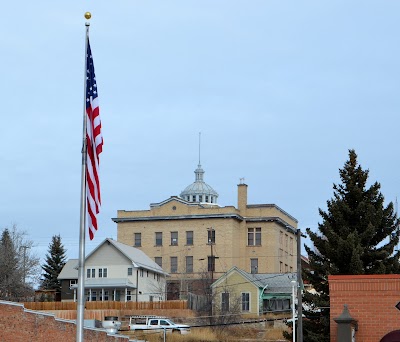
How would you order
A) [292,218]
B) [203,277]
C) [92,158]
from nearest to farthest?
[92,158] < [203,277] < [292,218]

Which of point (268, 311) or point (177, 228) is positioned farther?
point (177, 228)

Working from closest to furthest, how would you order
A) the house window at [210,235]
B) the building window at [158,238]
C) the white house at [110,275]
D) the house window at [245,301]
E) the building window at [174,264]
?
the house window at [245,301]
the white house at [110,275]
the house window at [210,235]
the building window at [174,264]
the building window at [158,238]

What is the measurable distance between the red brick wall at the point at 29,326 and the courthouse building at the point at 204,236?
59.9m

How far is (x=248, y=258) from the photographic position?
355 feet

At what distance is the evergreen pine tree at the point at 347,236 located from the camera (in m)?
46.5

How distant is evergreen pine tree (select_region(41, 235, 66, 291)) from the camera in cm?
10606

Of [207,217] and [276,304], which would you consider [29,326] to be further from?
[207,217]

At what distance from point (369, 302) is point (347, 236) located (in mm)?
19780

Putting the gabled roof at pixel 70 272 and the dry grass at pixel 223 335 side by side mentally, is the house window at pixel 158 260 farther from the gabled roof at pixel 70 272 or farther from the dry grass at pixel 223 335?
the dry grass at pixel 223 335

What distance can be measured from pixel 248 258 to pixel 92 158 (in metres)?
90.3

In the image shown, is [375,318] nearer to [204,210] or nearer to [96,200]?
[96,200]

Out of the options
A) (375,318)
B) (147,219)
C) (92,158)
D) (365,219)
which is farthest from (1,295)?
(92,158)

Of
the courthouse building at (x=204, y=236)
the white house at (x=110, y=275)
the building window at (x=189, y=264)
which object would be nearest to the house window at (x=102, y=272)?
the white house at (x=110, y=275)

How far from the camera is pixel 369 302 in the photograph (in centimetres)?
2631
